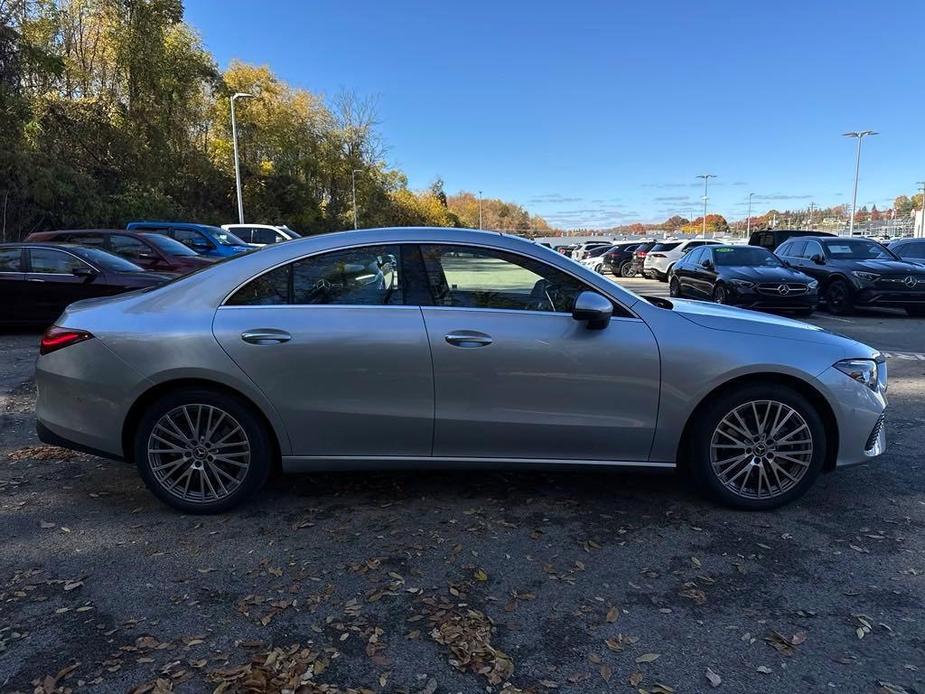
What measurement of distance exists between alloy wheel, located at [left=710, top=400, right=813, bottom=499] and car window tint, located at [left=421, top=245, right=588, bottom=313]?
1.13 meters

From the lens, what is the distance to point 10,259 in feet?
31.4

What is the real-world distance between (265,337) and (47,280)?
786cm

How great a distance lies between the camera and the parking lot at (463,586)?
243 cm

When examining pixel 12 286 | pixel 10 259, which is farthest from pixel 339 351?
pixel 10 259

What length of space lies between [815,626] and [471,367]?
1.92 metres

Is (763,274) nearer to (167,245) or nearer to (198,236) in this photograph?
(167,245)

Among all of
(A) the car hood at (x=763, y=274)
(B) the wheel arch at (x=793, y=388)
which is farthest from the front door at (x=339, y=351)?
(A) the car hood at (x=763, y=274)

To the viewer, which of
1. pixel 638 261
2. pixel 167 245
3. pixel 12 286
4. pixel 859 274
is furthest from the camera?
pixel 638 261

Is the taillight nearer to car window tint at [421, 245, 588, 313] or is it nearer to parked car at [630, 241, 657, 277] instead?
car window tint at [421, 245, 588, 313]

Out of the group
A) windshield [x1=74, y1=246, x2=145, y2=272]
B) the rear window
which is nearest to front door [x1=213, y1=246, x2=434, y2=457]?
windshield [x1=74, y1=246, x2=145, y2=272]

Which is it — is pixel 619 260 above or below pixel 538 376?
above

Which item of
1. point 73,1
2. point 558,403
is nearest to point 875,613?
point 558,403

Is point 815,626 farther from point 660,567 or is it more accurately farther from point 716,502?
point 716,502

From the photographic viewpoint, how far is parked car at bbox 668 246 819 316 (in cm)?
1234
